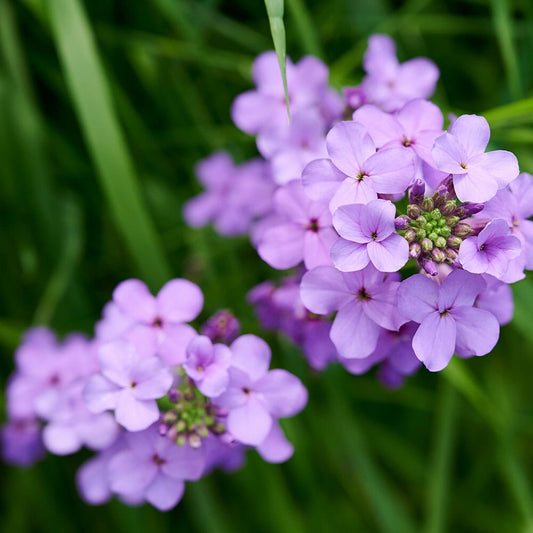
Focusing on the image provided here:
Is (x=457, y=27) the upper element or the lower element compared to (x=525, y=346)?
upper

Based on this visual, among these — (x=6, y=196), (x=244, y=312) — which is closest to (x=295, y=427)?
(x=244, y=312)

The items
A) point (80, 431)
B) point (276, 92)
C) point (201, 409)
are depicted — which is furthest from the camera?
point (276, 92)

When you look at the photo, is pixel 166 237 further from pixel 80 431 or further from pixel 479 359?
pixel 479 359

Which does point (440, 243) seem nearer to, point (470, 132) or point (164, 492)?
point (470, 132)

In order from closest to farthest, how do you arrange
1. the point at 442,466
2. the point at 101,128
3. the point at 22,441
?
the point at 101,128, the point at 22,441, the point at 442,466

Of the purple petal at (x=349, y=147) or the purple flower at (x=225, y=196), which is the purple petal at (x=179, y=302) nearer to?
the purple petal at (x=349, y=147)

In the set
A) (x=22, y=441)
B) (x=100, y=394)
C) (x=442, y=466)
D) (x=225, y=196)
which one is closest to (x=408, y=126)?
(x=100, y=394)

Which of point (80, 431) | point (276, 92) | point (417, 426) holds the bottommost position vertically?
point (417, 426)
